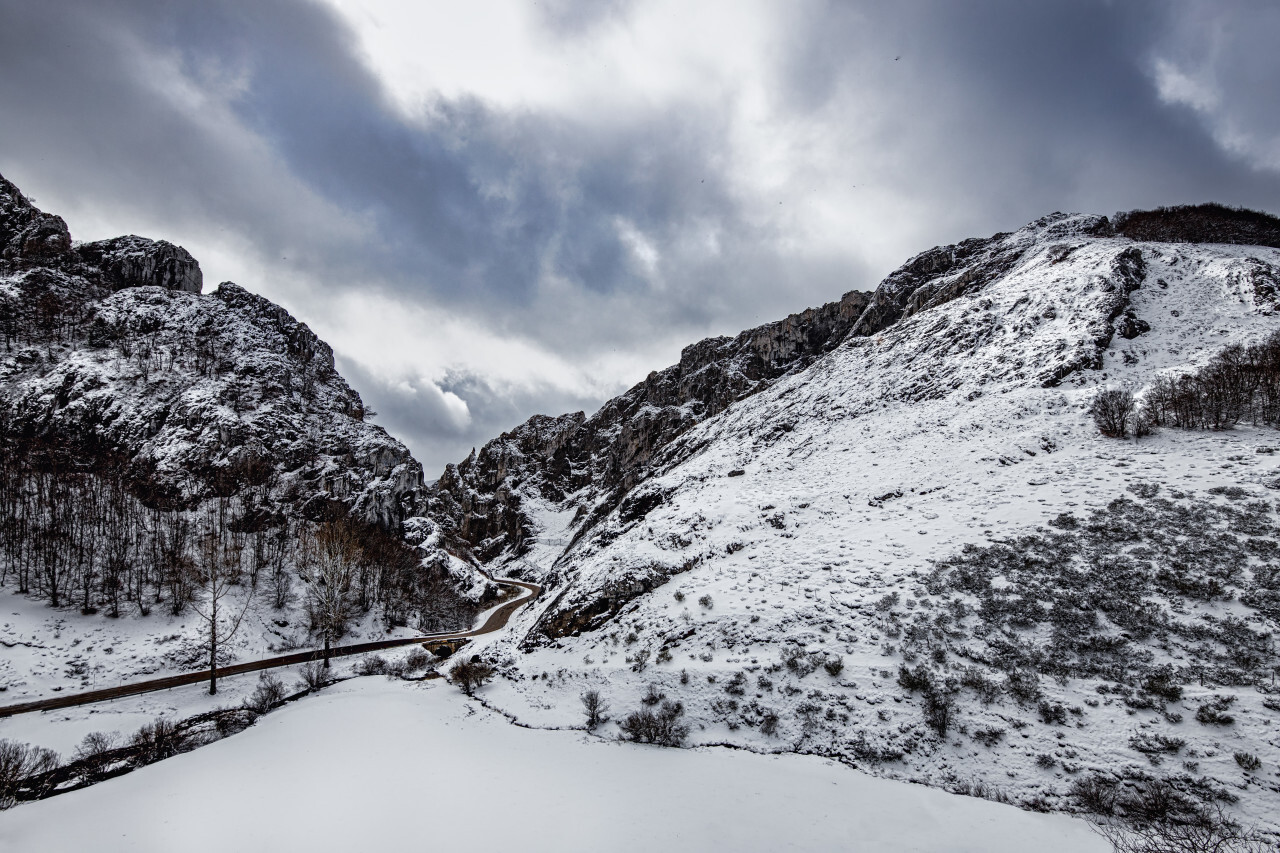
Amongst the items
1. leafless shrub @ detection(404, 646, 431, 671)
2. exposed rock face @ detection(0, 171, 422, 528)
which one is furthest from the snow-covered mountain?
exposed rock face @ detection(0, 171, 422, 528)

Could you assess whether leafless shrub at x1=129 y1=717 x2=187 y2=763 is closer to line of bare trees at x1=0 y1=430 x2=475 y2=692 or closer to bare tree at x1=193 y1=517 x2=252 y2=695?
bare tree at x1=193 y1=517 x2=252 y2=695

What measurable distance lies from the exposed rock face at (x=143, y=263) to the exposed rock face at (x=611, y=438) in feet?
223

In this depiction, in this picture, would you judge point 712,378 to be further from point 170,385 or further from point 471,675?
point 170,385

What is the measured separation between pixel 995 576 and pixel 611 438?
10820 cm

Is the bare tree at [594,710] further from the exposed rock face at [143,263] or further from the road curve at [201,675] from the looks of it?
the exposed rock face at [143,263]

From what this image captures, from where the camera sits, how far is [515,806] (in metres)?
10.1

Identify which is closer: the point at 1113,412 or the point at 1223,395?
the point at 1223,395

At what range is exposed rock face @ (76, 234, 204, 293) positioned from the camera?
265 ft

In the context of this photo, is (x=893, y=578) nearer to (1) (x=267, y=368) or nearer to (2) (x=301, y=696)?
(2) (x=301, y=696)

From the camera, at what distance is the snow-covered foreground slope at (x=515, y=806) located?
8.59 meters

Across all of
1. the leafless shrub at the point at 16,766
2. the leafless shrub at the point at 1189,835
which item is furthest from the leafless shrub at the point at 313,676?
the leafless shrub at the point at 1189,835

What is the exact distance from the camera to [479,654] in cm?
2484

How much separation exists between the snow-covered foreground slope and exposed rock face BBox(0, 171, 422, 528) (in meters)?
48.5

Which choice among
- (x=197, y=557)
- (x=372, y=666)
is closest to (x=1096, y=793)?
Result: (x=372, y=666)
